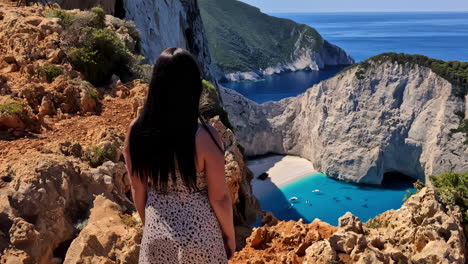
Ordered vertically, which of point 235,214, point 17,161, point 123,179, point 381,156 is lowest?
point 381,156

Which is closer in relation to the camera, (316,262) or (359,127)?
(316,262)

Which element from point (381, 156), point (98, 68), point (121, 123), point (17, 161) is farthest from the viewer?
point (381, 156)

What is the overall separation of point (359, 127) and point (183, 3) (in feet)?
54.2

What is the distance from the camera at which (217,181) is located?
2.73 meters

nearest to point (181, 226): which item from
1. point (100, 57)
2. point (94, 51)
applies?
point (100, 57)

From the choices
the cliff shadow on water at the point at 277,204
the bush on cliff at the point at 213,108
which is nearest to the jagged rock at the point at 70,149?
the bush on cliff at the point at 213,108

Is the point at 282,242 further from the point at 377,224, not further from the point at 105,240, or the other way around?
the point at 105,240

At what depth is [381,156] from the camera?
1310 inches

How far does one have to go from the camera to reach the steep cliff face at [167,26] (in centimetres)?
2181

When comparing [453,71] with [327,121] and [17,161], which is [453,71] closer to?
[327,121]

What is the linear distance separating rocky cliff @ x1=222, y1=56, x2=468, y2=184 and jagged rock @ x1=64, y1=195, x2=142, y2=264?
2926cm

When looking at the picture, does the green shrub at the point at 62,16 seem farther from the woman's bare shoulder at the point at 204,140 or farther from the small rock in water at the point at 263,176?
the small rock in water at the point at 263,176

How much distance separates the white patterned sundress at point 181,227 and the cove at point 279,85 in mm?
68779

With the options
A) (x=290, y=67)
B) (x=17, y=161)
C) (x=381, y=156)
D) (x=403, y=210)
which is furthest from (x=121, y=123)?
(x=290, y=67)
